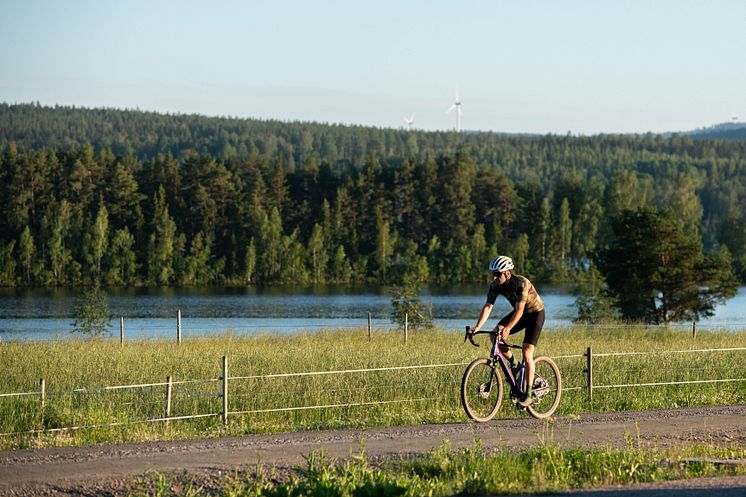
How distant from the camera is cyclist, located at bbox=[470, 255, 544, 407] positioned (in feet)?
49.3


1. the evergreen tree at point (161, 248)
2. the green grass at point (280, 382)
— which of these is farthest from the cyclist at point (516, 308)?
the evergreen tree at point (161, 248)

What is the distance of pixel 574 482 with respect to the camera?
11.9 m

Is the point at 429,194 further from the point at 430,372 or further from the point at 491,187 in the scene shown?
the point at 430,372

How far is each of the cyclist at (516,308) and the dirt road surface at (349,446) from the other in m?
0.99

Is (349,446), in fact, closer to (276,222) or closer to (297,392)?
(297,392)

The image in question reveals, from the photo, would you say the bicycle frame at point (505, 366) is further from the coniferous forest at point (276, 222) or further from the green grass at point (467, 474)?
the coniferous forest at point (276, 222)

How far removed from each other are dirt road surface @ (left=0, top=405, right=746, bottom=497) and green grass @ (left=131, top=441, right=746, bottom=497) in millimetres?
399

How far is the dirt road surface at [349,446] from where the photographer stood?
11766 millimetres

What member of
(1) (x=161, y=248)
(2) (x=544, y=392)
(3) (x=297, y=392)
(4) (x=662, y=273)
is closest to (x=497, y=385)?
(2) (x=544, y=392)

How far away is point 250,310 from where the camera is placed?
225ft

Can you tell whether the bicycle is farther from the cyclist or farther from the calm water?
the calm water

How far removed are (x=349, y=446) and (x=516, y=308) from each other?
3.07 metres

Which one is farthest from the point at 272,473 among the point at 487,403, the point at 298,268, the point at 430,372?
the point at 298,268

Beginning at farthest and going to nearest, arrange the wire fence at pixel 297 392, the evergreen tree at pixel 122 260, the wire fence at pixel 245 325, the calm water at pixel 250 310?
the evergreen tree at pixel 122 260 → the calm water at pixel 250 310 → the wire fence at pixel 245 325 → the wire fence at pixel 297 392
